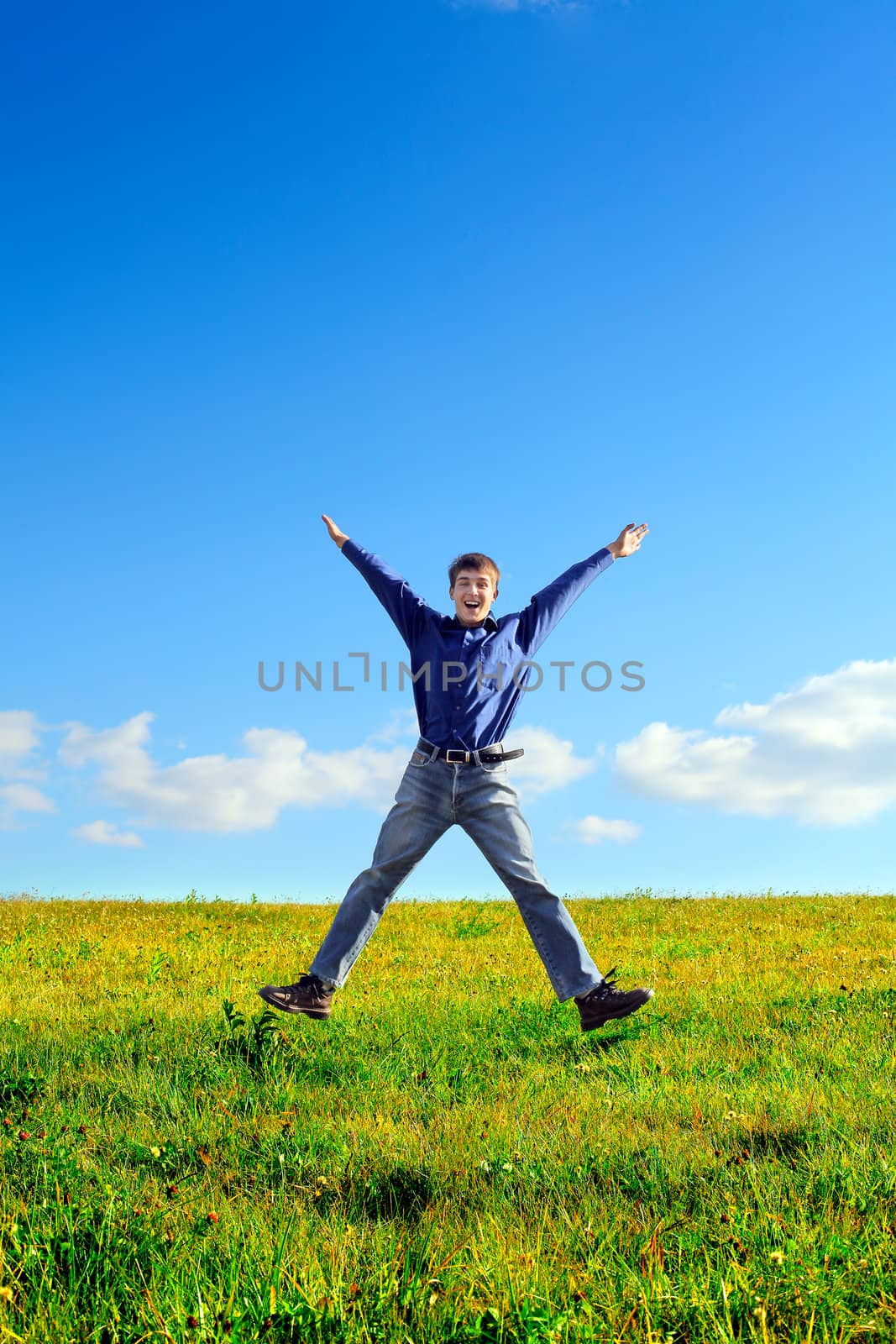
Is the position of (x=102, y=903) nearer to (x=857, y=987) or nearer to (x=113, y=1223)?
(x=857, y=987)

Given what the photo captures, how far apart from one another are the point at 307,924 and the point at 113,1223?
11.1m

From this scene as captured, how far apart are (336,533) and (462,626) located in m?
1.52

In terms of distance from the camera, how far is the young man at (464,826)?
276 inches

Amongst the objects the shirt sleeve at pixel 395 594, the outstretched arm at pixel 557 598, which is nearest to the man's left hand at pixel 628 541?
the outstretched arm at pixel 557 598

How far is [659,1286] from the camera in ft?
11.0

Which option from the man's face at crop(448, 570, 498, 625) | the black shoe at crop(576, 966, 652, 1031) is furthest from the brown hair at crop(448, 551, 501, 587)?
the black shoe at crop(576, 966, 652, 1031)

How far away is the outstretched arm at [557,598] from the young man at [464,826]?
0.32 metres

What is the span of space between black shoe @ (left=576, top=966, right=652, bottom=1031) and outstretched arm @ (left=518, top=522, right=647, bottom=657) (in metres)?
2.59

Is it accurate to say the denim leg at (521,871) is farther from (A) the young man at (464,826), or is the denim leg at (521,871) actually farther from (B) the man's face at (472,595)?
(B) the man's face at (472,595)

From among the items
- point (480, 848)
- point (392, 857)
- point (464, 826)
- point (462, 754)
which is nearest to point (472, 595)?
point (462, 754)

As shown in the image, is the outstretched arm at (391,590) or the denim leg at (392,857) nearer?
the denim leg at (392,857)

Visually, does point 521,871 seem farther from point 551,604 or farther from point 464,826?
point 551,604

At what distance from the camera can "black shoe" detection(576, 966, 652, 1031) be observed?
22.7 ft

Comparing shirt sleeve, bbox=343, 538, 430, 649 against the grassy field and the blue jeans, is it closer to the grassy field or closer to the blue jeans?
the blue jeans
